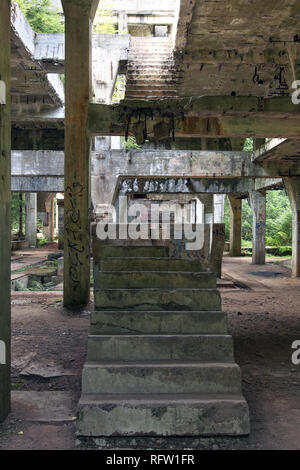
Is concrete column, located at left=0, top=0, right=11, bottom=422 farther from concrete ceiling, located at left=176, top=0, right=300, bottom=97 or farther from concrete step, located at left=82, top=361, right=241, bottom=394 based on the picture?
concrete ceiling, located at left=176, top=0, right=300, bottom=97

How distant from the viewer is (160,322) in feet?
13.5

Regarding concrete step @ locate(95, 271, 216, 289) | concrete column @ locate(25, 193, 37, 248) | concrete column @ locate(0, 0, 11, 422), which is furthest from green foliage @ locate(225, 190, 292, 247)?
concrete column @ locate(0, 0, 11, 422)

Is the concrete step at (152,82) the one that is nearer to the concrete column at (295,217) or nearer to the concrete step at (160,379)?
the concrete column at (295,217)

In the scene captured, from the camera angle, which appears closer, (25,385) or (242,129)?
(25,385)

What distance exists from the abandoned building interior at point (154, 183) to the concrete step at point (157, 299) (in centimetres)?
2

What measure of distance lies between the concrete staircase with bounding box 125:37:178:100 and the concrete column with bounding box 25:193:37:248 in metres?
16.5

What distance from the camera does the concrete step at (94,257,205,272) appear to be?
207 inches

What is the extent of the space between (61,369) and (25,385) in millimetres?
523

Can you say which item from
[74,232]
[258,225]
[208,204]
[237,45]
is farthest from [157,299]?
[208,204]

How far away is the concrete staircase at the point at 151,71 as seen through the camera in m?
13.1

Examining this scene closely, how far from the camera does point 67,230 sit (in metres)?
8.09

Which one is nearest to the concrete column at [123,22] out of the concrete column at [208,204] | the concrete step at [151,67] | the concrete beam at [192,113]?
the concrete step at [151,67]
